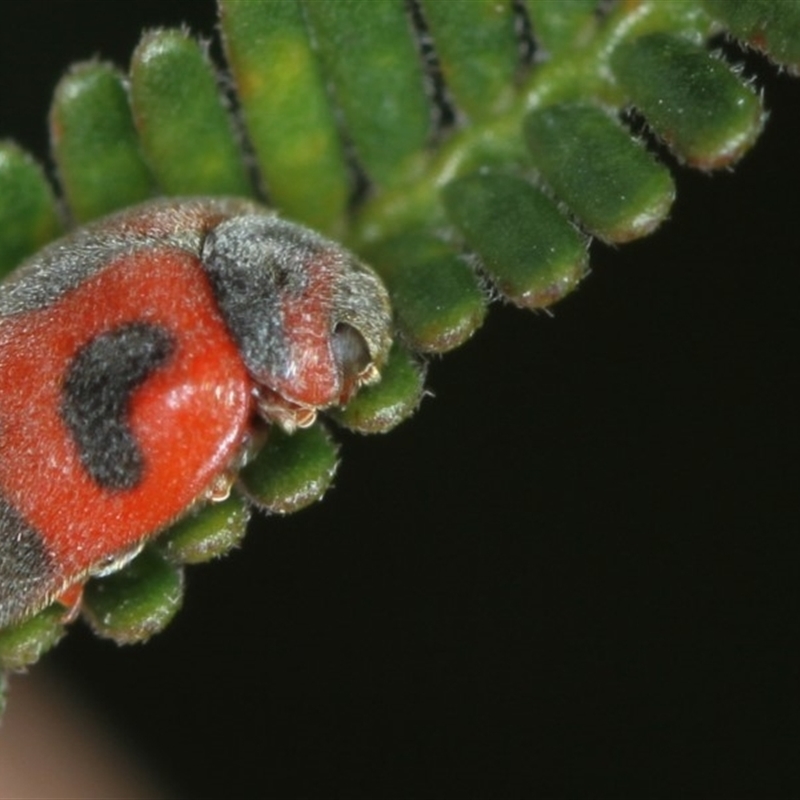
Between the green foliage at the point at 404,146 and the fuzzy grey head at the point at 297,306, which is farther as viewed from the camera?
the fuzzy grey head at the point at 297,306

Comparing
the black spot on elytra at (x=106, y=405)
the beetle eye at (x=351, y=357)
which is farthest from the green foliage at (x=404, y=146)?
the black spot on elytra at (x=106, y=405)

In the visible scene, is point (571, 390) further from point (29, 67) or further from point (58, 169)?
point (29, 67)

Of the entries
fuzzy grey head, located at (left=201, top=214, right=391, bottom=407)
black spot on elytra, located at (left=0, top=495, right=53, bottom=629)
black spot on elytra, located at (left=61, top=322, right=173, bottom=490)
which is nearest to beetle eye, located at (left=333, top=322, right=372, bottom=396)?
fuzzy grey head, located at (left=201, top=214, right=391, bottom=407)

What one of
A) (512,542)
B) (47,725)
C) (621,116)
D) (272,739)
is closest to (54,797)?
(47,725)

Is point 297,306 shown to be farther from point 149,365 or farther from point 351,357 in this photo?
point 149,365

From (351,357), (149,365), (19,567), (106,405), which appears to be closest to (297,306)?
(351,357)

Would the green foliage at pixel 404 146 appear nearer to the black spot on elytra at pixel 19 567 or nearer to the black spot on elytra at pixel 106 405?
the black spot on elytra at pixel 19 567
